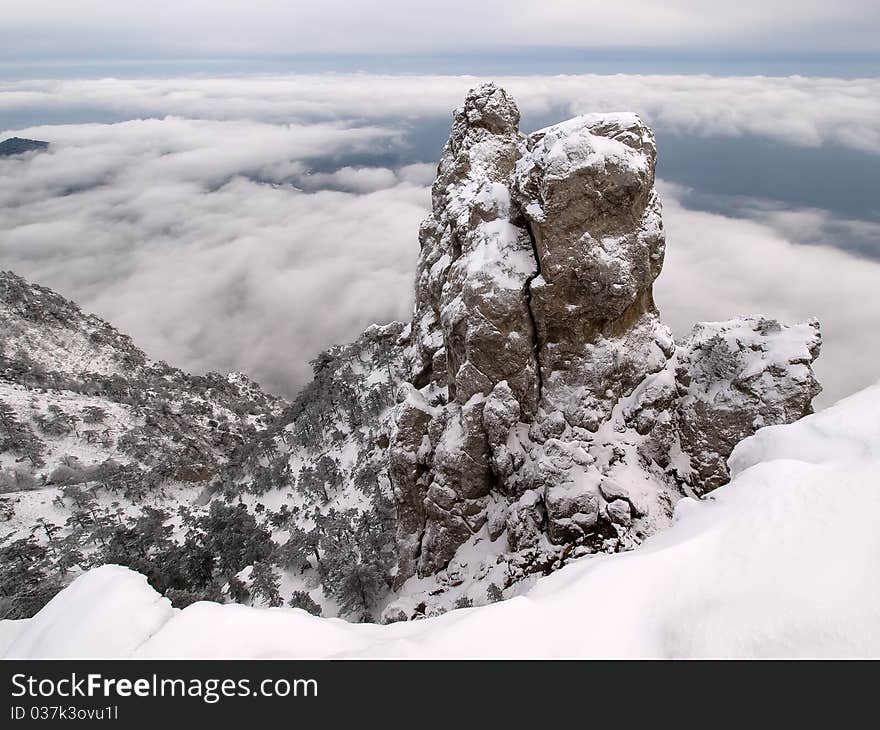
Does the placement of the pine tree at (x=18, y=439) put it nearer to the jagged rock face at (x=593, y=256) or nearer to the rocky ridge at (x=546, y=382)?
the rocky ridge at (x=546, y=382)

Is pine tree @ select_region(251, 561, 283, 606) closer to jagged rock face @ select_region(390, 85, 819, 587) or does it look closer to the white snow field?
jagged rock face @ select_region(390, 85, 819, 587)

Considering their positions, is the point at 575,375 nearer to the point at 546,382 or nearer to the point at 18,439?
the point at 546,382

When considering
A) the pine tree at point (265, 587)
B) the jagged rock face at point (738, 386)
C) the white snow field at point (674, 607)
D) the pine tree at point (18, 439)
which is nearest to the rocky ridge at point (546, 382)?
the jagged rock face at point (738, 386)

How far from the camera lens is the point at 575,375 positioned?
27.4m

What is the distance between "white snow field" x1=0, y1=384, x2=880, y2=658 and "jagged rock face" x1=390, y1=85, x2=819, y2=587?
1480cm

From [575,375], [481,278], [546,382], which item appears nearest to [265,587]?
[546,382]

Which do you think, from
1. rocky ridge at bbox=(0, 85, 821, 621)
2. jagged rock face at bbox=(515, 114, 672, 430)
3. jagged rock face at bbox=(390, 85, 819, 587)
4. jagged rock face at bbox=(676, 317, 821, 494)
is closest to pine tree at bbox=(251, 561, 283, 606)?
rocky ridge at bbox=(0, 85, 821, 621)

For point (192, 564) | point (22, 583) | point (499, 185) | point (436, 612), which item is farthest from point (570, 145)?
point (22, 583)

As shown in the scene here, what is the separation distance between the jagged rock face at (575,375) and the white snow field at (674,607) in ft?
48.6

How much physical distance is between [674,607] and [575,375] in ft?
68.3

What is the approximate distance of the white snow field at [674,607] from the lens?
6434mm
